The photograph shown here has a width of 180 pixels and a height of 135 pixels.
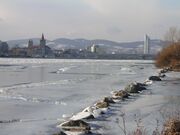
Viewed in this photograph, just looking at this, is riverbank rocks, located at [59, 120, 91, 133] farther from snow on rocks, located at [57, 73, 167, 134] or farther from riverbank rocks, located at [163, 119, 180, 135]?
riverbank rocks, located at [163, 119, 180, 135]

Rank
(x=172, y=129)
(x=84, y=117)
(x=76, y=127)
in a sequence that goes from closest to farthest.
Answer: (x=172, y=129)
(x=76, y=127)
(x=84, y=117)

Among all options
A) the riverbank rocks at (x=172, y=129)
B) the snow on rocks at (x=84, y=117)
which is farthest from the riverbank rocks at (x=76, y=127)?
the riverbank rocks at (x=172, y=129)

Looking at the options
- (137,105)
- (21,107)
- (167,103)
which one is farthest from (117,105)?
(21,107)

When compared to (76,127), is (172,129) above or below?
above

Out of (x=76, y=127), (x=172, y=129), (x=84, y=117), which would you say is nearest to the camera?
(x=172, y=129)

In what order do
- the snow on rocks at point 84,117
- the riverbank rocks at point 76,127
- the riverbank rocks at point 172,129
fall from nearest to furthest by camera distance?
the riverbank rocks at point 172,129
the riverbank rocks at point 76,127
the snow on rocks at point 84,117

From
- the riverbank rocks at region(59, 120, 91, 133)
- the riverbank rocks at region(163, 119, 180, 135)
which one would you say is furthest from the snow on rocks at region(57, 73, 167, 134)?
the riverbank rocks at region(163, 119, 180, 135)

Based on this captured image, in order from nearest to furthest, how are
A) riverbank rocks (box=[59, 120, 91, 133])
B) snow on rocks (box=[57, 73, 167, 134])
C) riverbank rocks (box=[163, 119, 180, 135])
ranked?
riverbank rocks (box=[163, 119, 180, 135]), riverbank rocks (box=[59, 120, 91, 133]), snow on rocks (box=[57, 73, 167, 134])

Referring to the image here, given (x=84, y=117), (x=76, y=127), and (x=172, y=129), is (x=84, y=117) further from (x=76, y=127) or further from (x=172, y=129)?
(x=172, y=129)

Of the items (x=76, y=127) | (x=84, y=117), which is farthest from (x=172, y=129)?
(x=84, y=117)

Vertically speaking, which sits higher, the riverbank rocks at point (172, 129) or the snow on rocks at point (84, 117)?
the riverbank rocks at point (172, 129)

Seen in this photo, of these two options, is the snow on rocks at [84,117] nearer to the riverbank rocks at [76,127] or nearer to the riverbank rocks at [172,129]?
the riverbank rocks at [76,127]

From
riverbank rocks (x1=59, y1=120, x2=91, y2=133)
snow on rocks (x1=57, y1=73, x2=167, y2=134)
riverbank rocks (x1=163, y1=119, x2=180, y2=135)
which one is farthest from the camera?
snow on rocks (x1=57, y1=73, x2=167, y2=134)

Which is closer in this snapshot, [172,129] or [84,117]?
[172,129]
